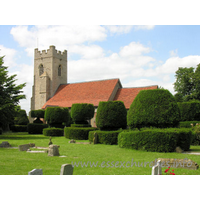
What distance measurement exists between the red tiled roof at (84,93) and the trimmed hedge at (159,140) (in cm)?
2396

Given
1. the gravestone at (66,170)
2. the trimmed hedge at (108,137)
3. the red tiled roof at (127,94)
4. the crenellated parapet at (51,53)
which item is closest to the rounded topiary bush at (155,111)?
the trimmed hedge at (108,137)

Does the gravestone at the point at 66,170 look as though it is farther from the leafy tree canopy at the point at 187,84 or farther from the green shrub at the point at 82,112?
the leafy tree canopy at the point at 187,84

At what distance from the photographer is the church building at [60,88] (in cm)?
3841

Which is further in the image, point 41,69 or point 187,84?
point 41,69

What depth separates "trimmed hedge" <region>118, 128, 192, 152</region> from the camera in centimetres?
1162

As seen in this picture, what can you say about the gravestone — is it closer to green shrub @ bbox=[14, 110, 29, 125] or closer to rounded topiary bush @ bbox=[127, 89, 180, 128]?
rounded topiary bush @ bbox=[127, 89, 180, 128]

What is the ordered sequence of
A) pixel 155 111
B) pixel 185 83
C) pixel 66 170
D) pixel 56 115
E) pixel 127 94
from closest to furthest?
1. pixel 66 170
2. pixel 155 111
3. pixel 56 115
4. pixel 127 94
5. pixel 185 83

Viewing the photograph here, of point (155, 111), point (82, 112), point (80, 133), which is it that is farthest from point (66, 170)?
point (82, 112)

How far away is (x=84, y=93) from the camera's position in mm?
40438

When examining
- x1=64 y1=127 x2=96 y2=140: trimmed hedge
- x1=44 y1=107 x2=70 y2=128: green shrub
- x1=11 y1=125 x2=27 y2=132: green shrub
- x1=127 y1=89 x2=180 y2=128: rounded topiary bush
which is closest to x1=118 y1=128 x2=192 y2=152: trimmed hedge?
x1=127 y1=89 x2=180 y2=128: rounded topiary bush

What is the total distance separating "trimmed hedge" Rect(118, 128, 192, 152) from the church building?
23762 mm

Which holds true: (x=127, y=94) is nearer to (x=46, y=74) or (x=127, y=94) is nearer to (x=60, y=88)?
(x=60, y=88)

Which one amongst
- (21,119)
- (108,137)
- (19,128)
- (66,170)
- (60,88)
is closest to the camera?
(66,170)

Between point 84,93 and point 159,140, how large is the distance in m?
29.5
